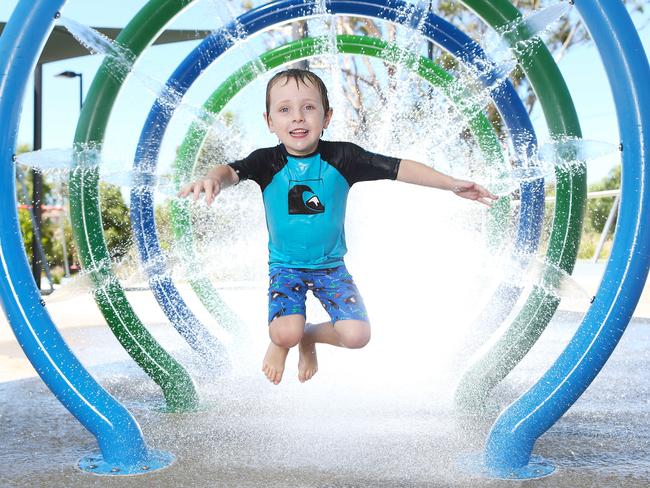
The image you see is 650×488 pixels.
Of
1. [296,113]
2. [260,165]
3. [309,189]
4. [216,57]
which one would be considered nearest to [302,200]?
[309,189]

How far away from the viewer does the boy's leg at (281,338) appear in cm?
335

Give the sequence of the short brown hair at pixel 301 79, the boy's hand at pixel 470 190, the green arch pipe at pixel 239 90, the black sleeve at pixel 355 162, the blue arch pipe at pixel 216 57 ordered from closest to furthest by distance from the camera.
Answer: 1. the boy's hand at pixel 470 190
2. the short brown hair at pixel 301 79
3. the black sleeve at pixel 355 162
4. the blue arch pipe at pixel 216 57
5. the green arch pipe at pixel 239 90

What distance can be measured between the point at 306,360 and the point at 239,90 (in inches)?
88.7

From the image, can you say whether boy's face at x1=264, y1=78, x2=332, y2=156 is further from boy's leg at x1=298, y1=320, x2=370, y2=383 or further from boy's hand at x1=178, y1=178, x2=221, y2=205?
boy's leg at x1=298, y1=320, x2=370, y2=383

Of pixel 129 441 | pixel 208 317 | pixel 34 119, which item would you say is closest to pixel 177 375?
pixel 129 441

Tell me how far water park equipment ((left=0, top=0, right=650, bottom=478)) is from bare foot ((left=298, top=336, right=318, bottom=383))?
74cm

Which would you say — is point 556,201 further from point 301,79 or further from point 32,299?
point 32,299

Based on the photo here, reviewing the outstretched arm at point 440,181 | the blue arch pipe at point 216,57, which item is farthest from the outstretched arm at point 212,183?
the blue arch pipe at point 216,57

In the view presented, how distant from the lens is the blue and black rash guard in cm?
339

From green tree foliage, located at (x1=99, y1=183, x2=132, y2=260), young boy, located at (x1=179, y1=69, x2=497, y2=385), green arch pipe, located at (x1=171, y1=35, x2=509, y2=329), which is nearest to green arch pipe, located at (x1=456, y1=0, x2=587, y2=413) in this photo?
green arch pipe, located at (x1=171, y1=35, x2=509, y2=329)

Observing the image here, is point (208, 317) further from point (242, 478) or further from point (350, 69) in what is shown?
point (242, 478)

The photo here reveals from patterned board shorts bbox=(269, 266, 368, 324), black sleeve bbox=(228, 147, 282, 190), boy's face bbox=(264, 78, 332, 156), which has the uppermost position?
boy's face bbox=(264, 78, 332, 156)

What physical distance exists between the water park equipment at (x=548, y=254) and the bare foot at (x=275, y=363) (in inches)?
24.8

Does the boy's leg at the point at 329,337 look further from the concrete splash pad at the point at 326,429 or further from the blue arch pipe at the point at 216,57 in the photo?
the blue arch pipe at the point at 216,57
